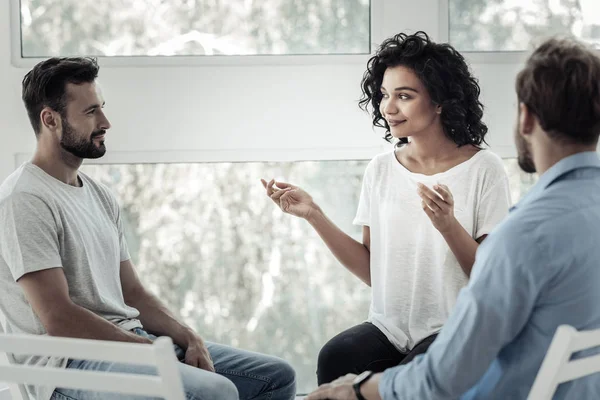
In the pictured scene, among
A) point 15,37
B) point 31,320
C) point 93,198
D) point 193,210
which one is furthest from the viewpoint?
point 193,210

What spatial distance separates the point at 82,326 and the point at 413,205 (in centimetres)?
87

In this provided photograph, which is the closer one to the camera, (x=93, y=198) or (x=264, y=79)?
(x=93, y=198)

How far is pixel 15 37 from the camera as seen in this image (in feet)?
7.29

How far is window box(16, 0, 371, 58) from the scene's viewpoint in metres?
2.25

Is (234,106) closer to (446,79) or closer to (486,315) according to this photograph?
(446,79)

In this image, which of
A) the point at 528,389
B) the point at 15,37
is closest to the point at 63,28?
the point at 15,37

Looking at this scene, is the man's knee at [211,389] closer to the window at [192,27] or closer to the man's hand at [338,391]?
the man's hand at [338,391]

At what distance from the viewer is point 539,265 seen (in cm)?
108

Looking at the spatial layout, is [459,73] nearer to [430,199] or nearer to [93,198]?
[430,199]

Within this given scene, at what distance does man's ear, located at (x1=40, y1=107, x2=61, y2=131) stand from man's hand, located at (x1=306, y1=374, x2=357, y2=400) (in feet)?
3.08

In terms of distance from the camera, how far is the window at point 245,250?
2.34m

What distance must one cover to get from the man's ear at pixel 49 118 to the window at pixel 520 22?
4.00 feet

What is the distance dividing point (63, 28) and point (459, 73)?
116cm

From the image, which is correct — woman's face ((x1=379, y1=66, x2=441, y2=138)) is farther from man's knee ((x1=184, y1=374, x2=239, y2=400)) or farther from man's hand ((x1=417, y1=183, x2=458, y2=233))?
man's knee ((x1=184, y1=374, x2=239, y2=400))
